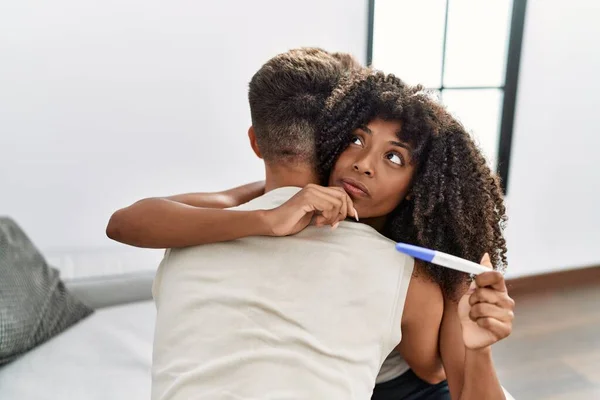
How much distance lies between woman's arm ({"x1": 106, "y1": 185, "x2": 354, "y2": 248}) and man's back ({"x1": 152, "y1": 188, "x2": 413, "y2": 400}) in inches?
1.0

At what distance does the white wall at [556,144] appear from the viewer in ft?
8.38

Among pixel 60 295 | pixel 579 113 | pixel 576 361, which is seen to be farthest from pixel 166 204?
pixel 579 113

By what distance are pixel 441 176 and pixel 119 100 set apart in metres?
1.38

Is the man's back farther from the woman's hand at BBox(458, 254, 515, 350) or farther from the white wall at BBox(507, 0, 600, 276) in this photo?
the white wall at BBox(507, 0, 600, 276)

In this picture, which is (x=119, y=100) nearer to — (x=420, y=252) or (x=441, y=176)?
(x=441, y=176)

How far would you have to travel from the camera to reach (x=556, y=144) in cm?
270

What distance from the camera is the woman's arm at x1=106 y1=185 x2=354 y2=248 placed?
804mm

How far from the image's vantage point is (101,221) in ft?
6.60

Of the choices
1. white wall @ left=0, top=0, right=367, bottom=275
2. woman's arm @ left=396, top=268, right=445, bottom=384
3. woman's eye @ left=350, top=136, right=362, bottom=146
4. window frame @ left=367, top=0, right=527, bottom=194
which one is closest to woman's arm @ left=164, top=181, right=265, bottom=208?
woman's eye @ left=350, top=136, right=362, bottom=146

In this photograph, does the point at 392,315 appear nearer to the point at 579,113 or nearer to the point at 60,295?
the point at 60,295

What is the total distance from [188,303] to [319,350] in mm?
200

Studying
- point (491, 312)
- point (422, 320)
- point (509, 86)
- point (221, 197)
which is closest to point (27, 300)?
point (221, 197)

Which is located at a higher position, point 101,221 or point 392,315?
point 392,315

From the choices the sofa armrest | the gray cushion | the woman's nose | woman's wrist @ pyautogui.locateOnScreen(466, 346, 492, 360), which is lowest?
the sofa armrest
